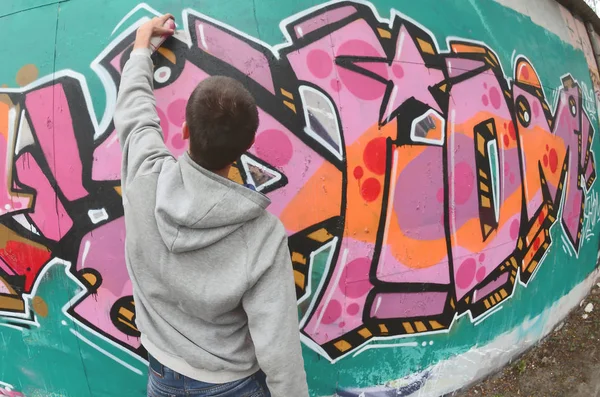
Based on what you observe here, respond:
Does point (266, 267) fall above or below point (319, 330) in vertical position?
above

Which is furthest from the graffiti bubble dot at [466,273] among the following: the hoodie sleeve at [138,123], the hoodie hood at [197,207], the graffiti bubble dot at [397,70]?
the hoodie sleeve at [138,123]

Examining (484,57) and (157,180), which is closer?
(157,180)

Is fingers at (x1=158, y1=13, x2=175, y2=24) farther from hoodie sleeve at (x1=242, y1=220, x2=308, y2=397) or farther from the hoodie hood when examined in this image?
hoodie sleeve at (x1=242, y1=220, x2=308, y2=397)

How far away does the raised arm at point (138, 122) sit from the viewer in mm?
1796

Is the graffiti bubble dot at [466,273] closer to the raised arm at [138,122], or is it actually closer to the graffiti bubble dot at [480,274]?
the graffiti bubble dot at [480,274]

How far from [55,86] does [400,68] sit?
2.29 metres

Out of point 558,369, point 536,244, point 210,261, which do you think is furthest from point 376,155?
point 558,369

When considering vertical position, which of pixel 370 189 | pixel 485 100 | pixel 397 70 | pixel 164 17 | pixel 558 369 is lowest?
pixel 558 369

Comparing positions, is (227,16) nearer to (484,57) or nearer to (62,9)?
(62,9)

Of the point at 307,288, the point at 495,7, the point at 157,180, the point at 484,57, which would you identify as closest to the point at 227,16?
the point at 157,180

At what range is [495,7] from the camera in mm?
3807

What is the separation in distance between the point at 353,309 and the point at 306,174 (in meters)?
0.99

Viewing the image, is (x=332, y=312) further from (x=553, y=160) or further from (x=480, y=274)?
(x=553, y=160)

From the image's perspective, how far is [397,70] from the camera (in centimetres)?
309
